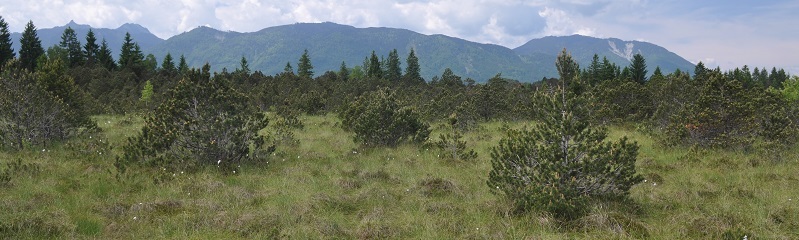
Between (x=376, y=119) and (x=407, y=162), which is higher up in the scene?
(x=376, y=119)

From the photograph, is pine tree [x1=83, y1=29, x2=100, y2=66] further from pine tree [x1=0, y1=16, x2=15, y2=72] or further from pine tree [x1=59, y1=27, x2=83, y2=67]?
pine tree [x1=0, y1=16, x2=15, y2=72]

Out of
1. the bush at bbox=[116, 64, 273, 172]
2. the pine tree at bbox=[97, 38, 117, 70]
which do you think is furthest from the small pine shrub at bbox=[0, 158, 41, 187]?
the pine tree at bbox=[97, 38, 117, 70]

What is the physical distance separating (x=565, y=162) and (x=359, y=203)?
3555mm

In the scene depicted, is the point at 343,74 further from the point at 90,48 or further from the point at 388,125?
the point at 388,125

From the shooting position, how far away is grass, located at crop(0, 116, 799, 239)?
6340 millimetres

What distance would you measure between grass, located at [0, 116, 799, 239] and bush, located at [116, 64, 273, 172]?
1.86 feet

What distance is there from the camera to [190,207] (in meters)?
7.59

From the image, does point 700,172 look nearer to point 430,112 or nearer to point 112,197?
point 112,197

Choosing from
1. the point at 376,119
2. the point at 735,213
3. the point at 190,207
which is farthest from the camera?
the point at 376,119

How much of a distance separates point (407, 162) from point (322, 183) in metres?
3.28

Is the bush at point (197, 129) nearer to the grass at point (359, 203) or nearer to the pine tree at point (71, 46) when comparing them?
the grass at point (359, 203)

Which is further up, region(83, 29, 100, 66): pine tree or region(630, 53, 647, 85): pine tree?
region(83, 29, 100, 66): pine tree

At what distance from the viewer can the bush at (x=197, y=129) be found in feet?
35.8

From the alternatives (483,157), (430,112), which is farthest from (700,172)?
(430,112)
